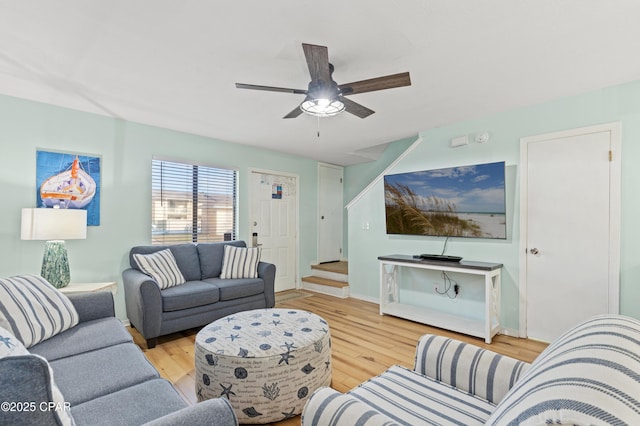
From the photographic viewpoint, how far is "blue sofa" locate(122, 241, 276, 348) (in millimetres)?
2752

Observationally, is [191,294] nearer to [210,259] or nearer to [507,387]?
[210,259]

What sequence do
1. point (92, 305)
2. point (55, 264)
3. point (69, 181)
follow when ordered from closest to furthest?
point (92, 305)
point (55, 264)
point (69, 181)

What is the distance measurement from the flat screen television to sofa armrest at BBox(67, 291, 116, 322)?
3238mm

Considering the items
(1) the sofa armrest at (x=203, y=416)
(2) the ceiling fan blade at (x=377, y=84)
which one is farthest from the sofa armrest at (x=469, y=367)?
(2) the ceiling fan blade at (x=377, y=84)

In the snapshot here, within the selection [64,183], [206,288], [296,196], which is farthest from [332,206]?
[64,183]

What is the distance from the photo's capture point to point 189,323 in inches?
118

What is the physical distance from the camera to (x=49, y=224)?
2582 millimetres

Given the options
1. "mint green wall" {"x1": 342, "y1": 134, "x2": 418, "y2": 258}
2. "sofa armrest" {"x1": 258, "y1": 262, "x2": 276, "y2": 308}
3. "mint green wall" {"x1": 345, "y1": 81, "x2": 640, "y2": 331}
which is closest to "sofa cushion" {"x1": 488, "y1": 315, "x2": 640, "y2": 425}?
"mint green wall" {"x1": 345, "y1": 81, "x2": 640, "y2": 331}

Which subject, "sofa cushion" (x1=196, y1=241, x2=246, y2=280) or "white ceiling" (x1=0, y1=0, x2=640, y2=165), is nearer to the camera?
"white ceiling" (x1=0, y1=0, x2=640, y2=165)

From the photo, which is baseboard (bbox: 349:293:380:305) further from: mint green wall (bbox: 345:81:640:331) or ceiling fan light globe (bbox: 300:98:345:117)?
ceiling fan light globe (bbox: 300:98:345:117)

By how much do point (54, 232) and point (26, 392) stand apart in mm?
2661

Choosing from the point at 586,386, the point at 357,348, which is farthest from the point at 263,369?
the point at 586,386

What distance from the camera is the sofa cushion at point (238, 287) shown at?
3260 millimetres

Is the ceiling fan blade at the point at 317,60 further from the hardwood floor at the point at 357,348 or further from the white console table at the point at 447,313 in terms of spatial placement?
the white console table at the point at 447,313
